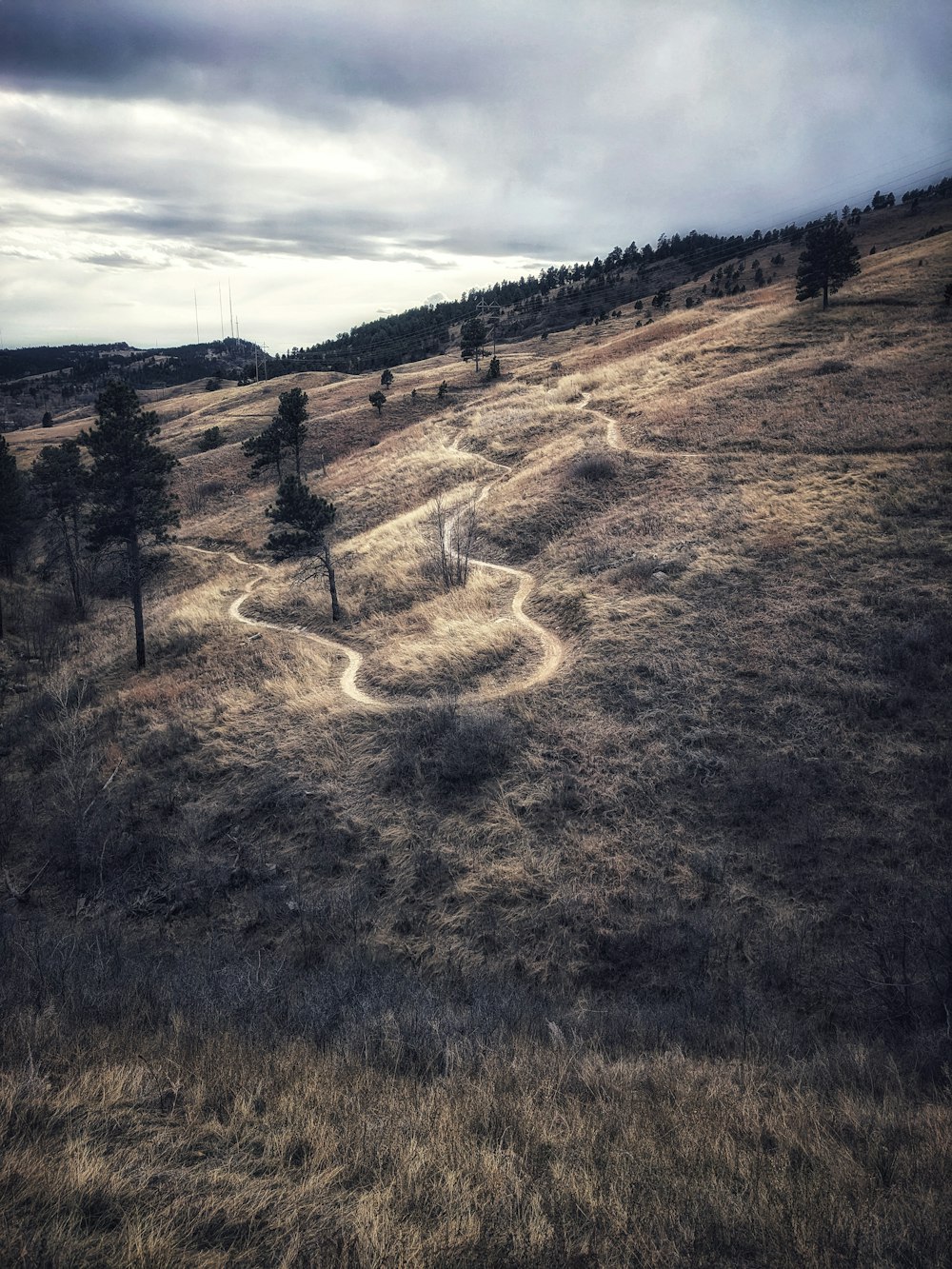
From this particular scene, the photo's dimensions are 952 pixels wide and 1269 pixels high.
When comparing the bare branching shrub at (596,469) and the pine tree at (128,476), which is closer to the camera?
the pine tree at (128,476)

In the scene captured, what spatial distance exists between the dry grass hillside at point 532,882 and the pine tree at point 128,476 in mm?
5521

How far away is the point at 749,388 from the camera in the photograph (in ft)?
126

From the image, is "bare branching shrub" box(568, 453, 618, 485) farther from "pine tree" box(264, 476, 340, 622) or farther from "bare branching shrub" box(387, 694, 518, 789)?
"bare branching shrub" box(387, 694, 518, 789)

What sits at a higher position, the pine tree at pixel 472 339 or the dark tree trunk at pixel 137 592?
the pine tree at pixel 472 339

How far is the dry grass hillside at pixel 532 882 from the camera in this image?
515 cm

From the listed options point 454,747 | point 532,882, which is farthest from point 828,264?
point 532,882

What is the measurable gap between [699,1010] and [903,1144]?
3.85m

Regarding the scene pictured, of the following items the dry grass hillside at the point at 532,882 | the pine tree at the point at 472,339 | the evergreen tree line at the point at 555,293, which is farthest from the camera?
the evergreen tree line at the point at 555,293

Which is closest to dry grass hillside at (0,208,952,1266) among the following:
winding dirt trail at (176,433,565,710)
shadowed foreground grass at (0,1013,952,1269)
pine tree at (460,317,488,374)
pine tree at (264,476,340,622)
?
shadowed foreground grass at (0,1013,952,1269)

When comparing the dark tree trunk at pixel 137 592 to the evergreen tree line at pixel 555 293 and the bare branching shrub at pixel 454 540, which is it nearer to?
the bare branching shrub at pixel 454 540

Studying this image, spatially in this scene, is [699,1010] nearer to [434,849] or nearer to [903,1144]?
[903,1144]

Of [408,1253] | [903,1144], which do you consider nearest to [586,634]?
[903,1144]

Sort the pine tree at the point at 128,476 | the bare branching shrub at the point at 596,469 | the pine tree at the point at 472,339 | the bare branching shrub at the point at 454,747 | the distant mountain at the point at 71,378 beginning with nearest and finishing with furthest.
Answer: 1. the bare branching shrub at the point at 454,747
2. the pine tree at the point at 128,476
3. the bare branching shrub at the point at 596,469
4. the pine tree at the point at 472,339
5. the distant mountain at the point at 71,378

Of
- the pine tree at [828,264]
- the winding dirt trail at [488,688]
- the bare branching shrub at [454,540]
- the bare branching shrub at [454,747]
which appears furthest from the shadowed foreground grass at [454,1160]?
the pine tree at [828,264]
